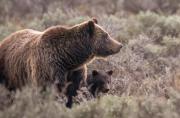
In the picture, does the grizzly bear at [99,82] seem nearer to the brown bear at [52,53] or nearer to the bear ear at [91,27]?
the brown bear at [52,53]

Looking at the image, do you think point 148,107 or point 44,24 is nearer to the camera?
point 148,107

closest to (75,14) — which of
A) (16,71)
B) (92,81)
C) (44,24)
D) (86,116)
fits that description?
(44,24)

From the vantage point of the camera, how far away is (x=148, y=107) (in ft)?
25.5

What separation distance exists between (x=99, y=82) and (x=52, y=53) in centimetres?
196

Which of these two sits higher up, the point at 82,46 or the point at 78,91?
the point at 82,46

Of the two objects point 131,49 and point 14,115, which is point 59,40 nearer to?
point 14,115

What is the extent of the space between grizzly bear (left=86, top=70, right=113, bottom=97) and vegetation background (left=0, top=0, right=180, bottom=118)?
0.53 ft

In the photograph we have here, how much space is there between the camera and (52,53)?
9500mm

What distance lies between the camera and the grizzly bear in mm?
11086

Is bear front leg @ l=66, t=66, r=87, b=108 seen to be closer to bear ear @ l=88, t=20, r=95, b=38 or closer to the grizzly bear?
bear ear @ l=88, t=20, r=95, b=38

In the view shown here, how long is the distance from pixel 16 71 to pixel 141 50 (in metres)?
4.62

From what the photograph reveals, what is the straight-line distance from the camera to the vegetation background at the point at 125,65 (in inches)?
304

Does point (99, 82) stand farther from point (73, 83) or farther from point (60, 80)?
point (60, 80)

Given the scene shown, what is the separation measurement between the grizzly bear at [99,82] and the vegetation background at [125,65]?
0.16 m
